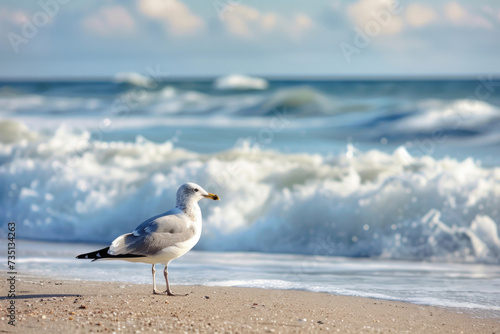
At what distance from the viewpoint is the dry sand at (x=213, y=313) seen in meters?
4.24

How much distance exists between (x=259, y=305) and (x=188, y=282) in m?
1.20

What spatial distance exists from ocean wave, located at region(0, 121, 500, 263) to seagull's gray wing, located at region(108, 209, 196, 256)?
3270mm

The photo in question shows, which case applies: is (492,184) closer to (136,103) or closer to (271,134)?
(271,134)

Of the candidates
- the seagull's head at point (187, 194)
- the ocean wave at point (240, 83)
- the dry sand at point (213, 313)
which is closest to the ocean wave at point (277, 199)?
the dry sand at point (213, 313)

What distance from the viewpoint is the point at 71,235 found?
975 centimetres

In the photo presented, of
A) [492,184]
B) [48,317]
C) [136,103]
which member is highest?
[136,103]

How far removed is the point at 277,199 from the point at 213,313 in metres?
4.92

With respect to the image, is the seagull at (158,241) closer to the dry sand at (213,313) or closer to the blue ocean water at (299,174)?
the dry sand at (213,313)

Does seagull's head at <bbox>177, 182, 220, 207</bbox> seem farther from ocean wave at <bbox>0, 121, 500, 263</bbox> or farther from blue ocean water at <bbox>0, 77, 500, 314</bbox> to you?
ocean wave at <bbox>0, 121, 500, 263</bbox>

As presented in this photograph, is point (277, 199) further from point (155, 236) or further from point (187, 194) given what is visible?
point (155, 236)

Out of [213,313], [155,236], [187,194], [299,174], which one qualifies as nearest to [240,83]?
[299,174]

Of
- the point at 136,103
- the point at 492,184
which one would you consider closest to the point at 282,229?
the point at 492,184

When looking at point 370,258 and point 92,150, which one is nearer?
point 370,258

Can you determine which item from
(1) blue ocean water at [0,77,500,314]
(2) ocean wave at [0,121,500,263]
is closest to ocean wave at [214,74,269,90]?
(1) blue ocean water at [0,77,500,314]
